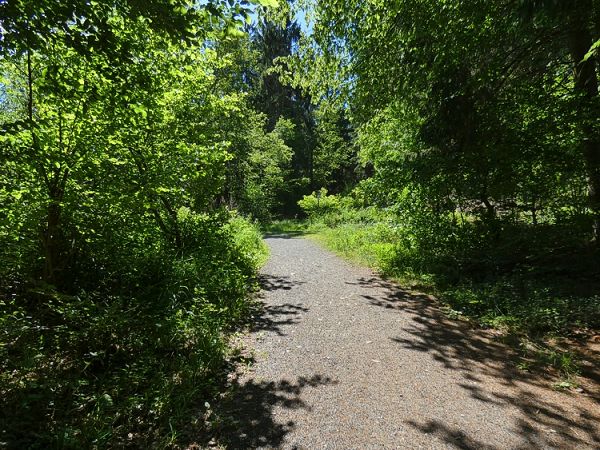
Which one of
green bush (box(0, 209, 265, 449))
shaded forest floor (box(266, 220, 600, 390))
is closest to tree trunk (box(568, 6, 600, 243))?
shaded forest floor (box(266, 220, 600, 390))

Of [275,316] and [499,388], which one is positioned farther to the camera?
[275,316]

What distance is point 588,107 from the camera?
19.2 feet

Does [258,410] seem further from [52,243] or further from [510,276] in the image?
[510,276]

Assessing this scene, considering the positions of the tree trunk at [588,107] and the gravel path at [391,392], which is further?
the tree trunk at [588,107]

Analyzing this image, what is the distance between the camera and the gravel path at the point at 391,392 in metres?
3.00

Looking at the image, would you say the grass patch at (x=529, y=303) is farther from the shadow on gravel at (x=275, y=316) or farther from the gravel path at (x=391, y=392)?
the shadow on gravel at (x=275, y=316)

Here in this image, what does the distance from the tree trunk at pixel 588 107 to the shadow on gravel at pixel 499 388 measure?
148 inches

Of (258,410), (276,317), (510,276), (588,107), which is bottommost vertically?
(258,410)

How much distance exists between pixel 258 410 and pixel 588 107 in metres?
7.01

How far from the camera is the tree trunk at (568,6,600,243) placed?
5.79 metres

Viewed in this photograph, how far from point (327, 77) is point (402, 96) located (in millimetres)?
1705

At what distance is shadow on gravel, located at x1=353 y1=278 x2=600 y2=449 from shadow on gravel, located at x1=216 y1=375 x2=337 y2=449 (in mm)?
1201

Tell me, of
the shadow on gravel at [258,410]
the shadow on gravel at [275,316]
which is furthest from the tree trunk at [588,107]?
the shadow on gravel at [258,410]

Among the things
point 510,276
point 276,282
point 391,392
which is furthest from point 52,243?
point 510,276
